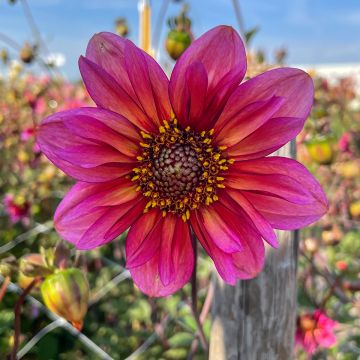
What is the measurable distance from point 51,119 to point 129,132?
11 cm

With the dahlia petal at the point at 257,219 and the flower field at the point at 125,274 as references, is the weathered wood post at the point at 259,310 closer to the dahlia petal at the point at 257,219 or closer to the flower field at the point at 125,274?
the dahlia petal at the point at 257,219

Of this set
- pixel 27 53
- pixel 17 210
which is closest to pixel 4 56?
pixel 27 53

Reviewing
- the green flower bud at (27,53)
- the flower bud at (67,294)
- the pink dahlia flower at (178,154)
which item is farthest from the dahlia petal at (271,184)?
the green flower bud at (27,53)

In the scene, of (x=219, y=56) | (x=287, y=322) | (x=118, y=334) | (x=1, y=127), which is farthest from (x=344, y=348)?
(x=1, y=127)

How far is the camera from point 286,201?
0.62 m

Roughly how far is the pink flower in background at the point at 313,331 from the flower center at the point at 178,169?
2.17ft

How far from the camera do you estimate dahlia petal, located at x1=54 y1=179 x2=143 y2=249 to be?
2.04 ft

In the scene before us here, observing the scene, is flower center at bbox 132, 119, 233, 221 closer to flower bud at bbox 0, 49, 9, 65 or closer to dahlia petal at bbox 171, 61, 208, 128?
dahlia petal at bbox 171, 61, 208, 128

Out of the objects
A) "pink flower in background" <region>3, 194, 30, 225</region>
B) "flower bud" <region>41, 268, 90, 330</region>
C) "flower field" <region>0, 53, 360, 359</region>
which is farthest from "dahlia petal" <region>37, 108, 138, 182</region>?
"pink flower in background" <region>3, 194, 30, 225</region>

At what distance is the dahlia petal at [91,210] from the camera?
2.04ft

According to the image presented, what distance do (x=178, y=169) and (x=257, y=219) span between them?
0.52ft

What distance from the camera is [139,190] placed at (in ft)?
2.25

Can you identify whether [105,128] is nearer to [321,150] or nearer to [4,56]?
[321,150]

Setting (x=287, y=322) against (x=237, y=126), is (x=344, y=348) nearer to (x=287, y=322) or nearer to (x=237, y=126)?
(x=287, y=322)
